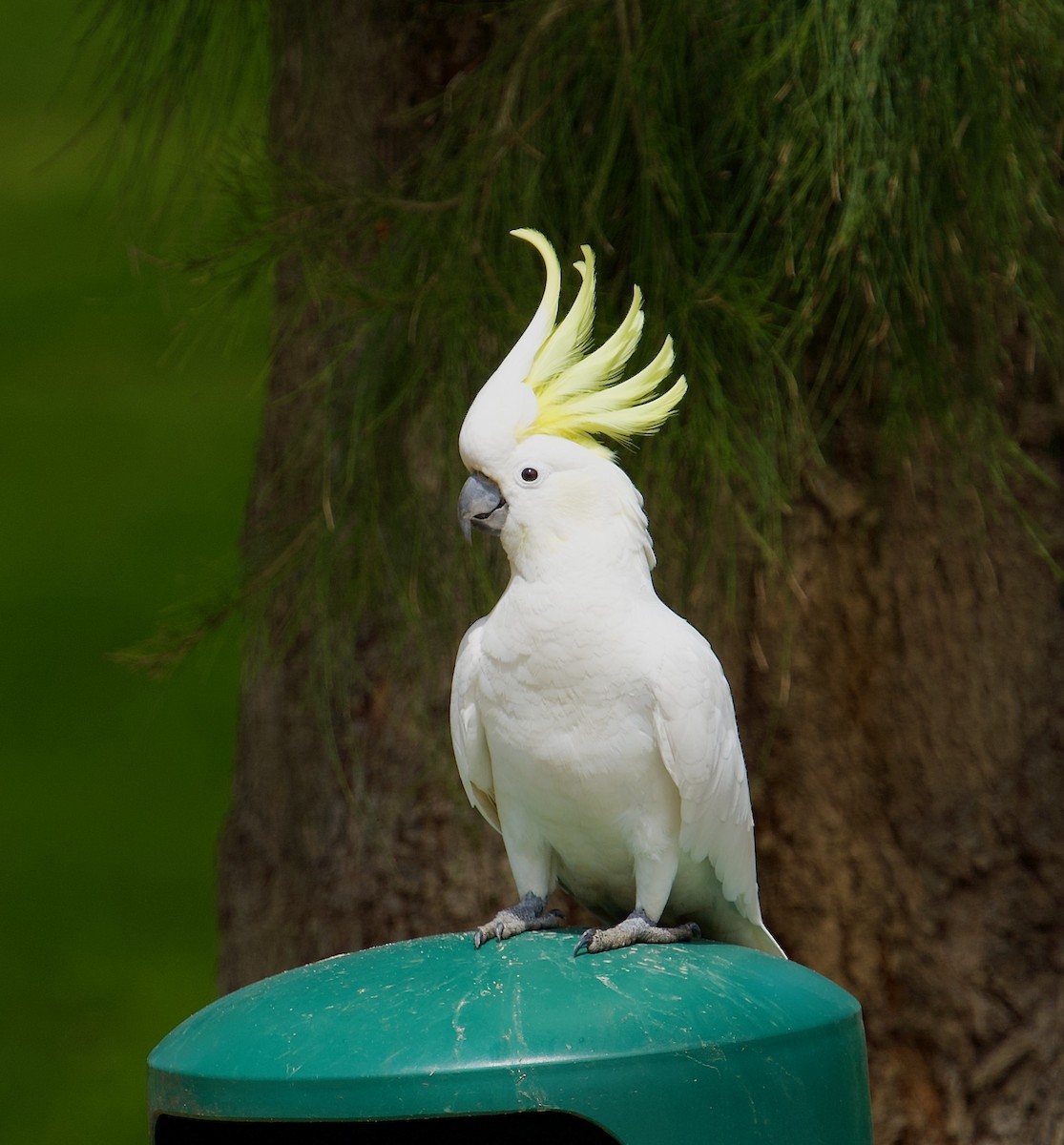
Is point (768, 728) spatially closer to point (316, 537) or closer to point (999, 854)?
point (999, 854)

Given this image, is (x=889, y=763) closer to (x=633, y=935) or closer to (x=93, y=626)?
(x=633, y=935)

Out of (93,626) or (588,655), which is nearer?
(588,655)

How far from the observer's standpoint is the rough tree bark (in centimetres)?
255

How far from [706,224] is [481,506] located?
2.25 ft

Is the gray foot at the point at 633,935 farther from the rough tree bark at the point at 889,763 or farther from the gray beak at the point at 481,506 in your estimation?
the rough tree bark at the point at 889,763

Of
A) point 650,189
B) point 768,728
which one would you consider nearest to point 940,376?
Answer: point 650,189

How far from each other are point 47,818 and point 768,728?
278 cm

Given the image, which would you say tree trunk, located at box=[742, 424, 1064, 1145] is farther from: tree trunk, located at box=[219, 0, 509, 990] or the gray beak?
the gray beak

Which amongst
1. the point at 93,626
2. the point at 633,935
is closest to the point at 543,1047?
the point at 633,935

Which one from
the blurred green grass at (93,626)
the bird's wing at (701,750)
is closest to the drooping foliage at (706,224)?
the bird's wing at (701,750)

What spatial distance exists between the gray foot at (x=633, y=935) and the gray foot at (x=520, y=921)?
97mm

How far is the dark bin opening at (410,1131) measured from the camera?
1641 millimetres

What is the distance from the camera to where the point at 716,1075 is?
1.33m

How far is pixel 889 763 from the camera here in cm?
261
